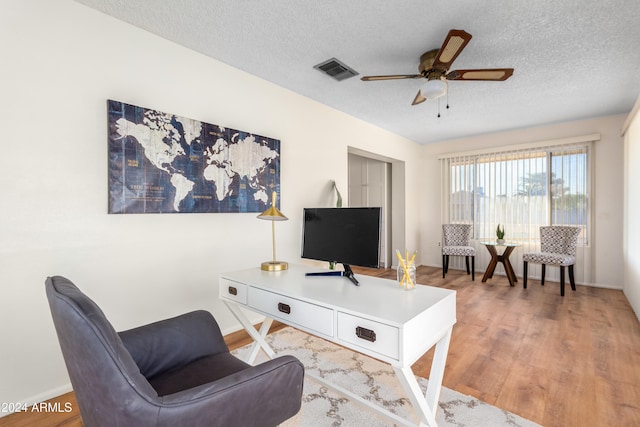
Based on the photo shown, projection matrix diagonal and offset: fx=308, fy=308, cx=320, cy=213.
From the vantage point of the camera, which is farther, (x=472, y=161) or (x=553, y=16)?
(x=472, y=161)

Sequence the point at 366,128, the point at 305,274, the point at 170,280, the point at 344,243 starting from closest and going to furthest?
the point at 344,243
the point at 305,274
the point at 170,280
the point at 366,128

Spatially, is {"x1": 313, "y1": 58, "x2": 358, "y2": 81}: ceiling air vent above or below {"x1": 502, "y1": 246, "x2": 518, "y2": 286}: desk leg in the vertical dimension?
above

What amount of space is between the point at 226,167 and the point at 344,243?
4.69 ft

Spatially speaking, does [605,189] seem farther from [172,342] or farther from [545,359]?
[172,342]

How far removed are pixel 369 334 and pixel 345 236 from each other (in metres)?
0.70

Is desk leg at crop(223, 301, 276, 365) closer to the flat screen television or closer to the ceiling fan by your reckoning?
the flat screen television

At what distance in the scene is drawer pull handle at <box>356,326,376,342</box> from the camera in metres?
1.22

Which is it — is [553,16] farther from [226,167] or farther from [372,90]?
[226,167]

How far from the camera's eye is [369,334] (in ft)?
4.03

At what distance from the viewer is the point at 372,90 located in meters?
3.38

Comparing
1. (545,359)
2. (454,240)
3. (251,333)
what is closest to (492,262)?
(454,240)

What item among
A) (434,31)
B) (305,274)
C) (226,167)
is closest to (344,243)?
(305,274)

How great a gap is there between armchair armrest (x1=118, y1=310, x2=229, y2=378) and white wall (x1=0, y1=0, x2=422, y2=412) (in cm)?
90

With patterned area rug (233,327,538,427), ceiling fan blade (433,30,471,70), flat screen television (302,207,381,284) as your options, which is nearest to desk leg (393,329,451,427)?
patterned area rug (233,327,538,427)
